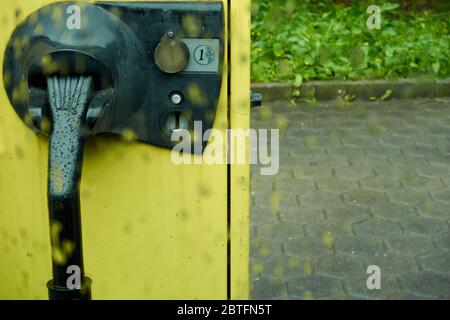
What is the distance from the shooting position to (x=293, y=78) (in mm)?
6195

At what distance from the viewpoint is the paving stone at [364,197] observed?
4523 mm

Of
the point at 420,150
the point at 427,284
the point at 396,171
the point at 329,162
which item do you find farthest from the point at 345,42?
the point at 427,284

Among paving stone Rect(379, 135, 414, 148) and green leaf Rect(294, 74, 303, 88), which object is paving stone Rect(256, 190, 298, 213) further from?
green leaf Rect(294, 74, 303, 88)

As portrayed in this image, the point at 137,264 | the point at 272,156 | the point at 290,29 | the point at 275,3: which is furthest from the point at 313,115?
the point at 137,264

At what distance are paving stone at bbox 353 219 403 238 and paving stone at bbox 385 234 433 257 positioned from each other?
0.19 ft

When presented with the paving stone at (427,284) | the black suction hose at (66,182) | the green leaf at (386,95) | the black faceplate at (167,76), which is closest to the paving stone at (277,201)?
the paving stone at (427,284)

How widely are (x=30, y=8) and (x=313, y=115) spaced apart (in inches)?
173

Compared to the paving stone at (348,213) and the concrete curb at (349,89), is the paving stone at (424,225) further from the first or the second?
the concrete curb at (349,89)

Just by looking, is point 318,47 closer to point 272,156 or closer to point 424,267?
point 272,156

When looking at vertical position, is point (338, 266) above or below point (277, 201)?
below

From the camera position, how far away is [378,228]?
14.0 ft

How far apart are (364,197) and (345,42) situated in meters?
2.31

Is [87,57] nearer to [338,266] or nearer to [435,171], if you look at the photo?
[338,266]

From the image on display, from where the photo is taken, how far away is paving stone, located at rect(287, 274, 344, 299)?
367 centimetres
